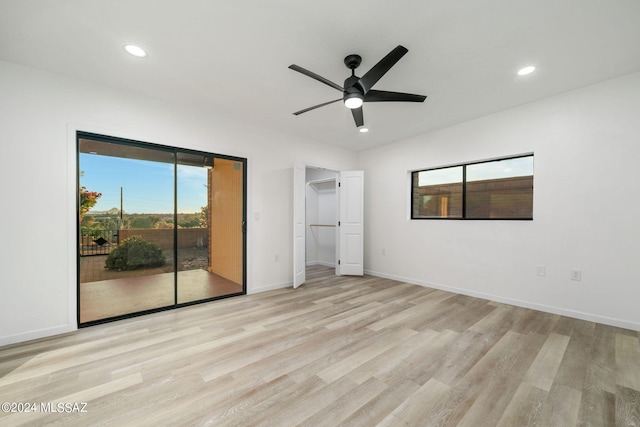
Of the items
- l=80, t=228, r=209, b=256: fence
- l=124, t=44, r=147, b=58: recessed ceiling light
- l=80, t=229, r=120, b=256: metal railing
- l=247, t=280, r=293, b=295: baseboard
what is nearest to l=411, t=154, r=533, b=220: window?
l=247, t=280, r=293, b=295: baseboard

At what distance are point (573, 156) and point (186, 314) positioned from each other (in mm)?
5251

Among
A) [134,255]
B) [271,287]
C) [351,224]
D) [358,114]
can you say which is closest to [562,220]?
[358,114]

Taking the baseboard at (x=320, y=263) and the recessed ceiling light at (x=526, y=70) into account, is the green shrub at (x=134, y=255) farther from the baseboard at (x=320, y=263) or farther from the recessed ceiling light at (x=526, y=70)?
the recessed ceiling light at (x=526, y=70)

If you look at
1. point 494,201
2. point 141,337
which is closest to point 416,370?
point 141,337

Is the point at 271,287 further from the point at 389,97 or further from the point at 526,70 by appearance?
the point at 526,70

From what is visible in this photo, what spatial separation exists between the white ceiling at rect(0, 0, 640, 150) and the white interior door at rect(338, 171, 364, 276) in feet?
7.76

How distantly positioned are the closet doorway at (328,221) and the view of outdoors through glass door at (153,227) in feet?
3.35

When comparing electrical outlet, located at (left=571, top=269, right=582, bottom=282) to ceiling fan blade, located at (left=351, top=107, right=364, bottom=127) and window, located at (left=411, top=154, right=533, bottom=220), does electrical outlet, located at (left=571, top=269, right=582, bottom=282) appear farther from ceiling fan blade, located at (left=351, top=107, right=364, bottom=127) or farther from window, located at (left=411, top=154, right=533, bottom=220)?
ceiling fan blade, located at (left=351, top=107, right=364, bottom=127)

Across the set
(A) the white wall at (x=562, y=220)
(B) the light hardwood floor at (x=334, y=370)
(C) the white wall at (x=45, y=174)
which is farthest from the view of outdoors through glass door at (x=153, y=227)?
(A) the white wall at (x=562, y=220)

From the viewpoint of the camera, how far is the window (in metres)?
3.64

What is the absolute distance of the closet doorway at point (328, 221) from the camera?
4.59 meters

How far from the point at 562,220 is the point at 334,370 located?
11.1 ft

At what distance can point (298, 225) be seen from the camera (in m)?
4.54

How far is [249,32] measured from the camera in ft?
6.96
